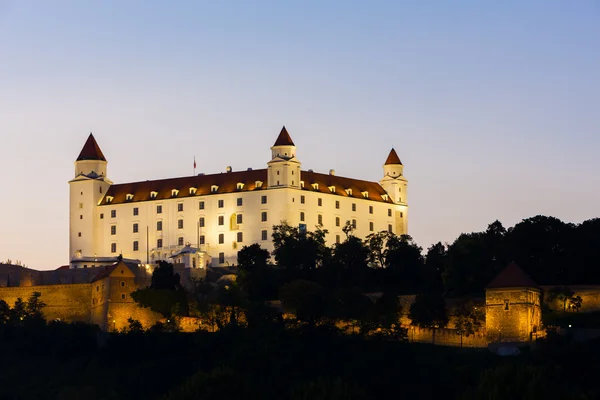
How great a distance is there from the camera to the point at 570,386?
7275cm

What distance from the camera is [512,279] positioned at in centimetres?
8281

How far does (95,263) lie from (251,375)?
94.0 ft

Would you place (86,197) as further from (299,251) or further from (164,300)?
(164,300)

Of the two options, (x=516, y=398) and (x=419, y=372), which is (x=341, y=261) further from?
(x=516, y=398)

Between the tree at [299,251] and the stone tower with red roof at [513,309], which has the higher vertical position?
the tree at [299,251]

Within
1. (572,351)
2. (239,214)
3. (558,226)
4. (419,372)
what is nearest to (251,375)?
(419,372)

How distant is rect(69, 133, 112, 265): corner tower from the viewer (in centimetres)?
10769

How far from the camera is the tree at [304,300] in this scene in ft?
287

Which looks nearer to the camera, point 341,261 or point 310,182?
point 341,261

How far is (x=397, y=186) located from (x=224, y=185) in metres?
10.5

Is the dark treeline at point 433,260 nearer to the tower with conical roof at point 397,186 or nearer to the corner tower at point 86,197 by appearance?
the tower with conical roof at point 397,186

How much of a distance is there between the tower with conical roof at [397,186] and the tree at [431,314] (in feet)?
79.8

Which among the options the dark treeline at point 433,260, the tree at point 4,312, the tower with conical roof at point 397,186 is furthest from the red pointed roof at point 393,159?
the tree at point 4,312

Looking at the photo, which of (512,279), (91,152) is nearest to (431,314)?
(512,279)
